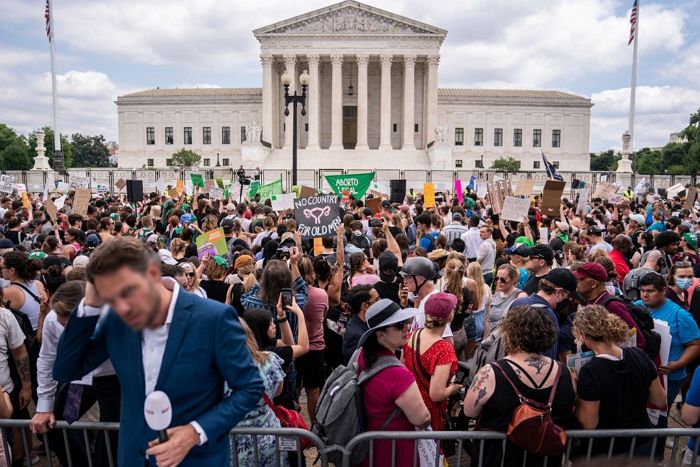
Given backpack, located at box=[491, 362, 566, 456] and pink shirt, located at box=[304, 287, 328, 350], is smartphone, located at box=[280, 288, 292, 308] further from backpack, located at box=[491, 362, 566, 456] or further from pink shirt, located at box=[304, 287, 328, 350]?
backpack, located at box=[491, 362, 566, 456]

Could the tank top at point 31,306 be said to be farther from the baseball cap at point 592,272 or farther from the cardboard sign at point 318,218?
the baseball cap at point 592,272

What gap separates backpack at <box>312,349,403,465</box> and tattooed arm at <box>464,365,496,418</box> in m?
0.46

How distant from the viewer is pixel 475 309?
632 centimetres

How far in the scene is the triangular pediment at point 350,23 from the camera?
193ft

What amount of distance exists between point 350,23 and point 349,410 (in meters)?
60.8

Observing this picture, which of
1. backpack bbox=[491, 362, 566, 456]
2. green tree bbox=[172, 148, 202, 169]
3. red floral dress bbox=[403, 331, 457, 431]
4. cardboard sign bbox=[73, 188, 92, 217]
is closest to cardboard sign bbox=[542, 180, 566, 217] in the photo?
red floral dress bbox=[403, 331, 457, 431]

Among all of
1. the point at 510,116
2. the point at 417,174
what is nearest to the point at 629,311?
the point at 417,174

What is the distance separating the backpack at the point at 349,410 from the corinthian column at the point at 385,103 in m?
56.3

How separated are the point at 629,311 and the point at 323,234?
15.7 ft

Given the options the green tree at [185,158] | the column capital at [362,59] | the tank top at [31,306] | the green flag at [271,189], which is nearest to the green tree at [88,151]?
the green tree at [185,158]

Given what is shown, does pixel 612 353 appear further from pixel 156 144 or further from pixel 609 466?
pixel 156 144

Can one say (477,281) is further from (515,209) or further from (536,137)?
(536,137)

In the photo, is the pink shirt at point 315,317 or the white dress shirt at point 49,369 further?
the pink shirt at point 315,317

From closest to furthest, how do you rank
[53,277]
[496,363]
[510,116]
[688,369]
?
[496,363], [53,277], [688,369], [510,116]
